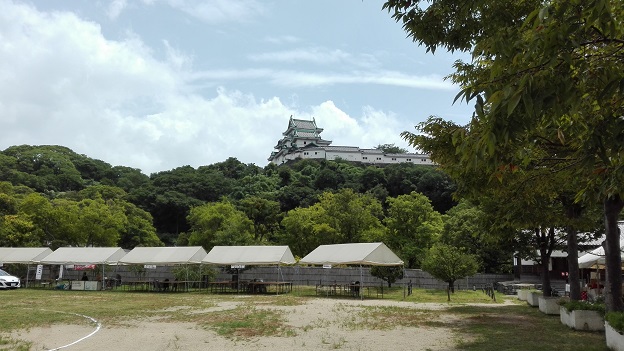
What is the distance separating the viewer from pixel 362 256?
2561 centimetres

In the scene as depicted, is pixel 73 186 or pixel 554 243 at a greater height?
pixel 73 186

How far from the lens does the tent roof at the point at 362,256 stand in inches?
1005

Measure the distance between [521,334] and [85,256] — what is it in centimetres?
2834

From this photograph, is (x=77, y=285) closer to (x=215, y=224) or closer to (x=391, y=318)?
(x=215, y=224)

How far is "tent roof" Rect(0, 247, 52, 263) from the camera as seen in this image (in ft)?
109

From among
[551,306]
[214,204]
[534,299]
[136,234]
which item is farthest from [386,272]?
[136,234]

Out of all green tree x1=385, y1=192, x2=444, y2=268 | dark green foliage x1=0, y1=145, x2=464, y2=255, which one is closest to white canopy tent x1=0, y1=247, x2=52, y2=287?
dark green foliage x1=0, y1=145, x2=464, y2=255

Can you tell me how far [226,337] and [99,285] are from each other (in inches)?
953

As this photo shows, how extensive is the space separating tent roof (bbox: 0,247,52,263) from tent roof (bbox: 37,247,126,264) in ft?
2.45

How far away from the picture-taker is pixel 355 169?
8912cm

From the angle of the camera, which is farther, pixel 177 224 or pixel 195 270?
pixel 177 224

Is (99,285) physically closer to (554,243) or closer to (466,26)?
(554,243)

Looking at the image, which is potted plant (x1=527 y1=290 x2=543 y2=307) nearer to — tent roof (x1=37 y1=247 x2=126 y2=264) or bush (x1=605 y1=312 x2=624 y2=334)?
bush (x1=605 y1=312 x2=624 y2=334)

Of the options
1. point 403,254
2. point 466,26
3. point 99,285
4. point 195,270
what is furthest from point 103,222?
point 466,26
